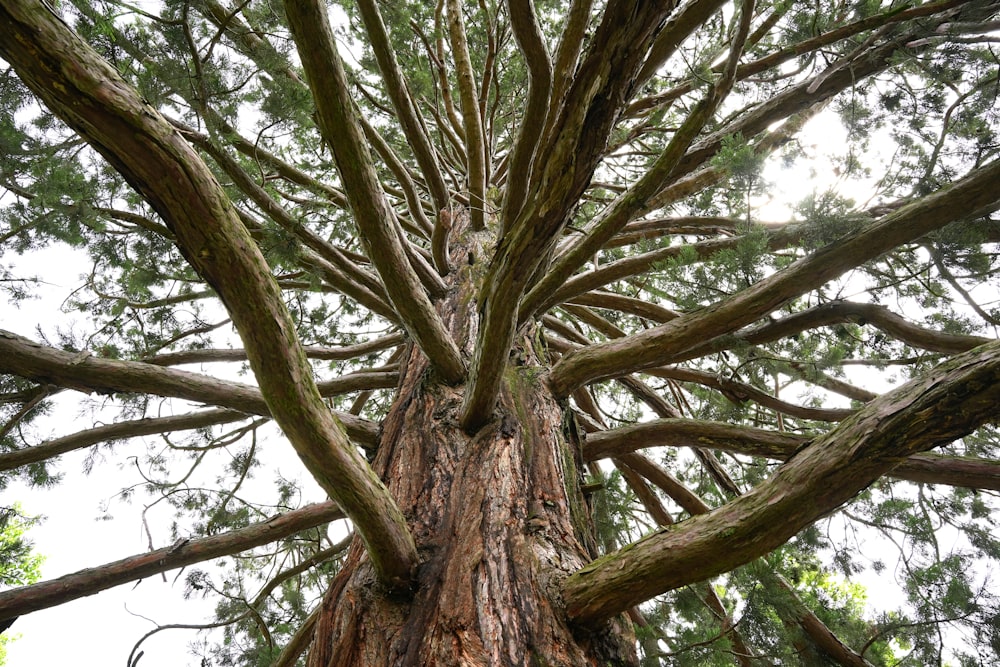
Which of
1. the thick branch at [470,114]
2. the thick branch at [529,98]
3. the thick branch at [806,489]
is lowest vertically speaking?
the thick branch at [806,489]

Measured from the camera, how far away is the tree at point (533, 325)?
124 cm

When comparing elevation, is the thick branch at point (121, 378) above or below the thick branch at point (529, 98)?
above

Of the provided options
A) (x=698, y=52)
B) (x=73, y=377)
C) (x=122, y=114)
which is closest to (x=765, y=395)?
(x=698, y=52)

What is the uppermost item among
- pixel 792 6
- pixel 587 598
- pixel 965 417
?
pixel 792 6

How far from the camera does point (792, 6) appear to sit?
2936mm

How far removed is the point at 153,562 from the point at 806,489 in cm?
244

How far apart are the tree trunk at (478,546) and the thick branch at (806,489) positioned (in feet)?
0.52

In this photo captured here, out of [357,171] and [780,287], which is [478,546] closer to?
[357,171]

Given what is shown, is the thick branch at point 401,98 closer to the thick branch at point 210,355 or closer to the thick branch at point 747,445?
the thick branch at point 210,355

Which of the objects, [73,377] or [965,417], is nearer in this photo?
[965,417]

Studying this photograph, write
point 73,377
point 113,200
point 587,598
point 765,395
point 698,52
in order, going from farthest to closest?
point 698,52
point 113,200
point 765,395
point 73,377
point 587,598

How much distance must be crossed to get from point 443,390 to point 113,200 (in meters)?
2.38

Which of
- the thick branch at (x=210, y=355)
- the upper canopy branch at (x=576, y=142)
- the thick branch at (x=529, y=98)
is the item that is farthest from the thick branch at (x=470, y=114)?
the upper canopy branch at (x=576, y=142)

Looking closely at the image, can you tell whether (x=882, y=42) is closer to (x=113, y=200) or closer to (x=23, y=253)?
(x=113, y=200)
